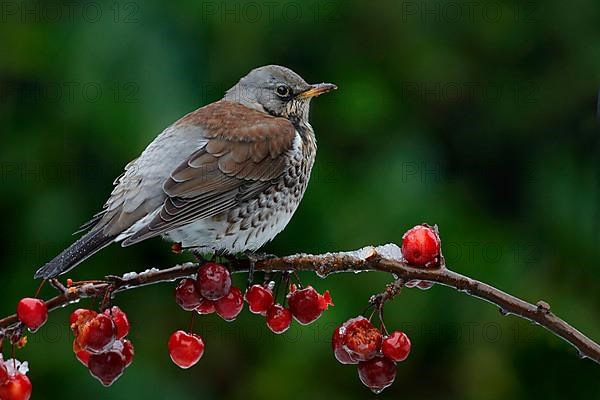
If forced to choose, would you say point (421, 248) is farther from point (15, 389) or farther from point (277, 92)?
point (277, 92)

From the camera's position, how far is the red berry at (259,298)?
1.42m

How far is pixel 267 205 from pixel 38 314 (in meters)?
0.67

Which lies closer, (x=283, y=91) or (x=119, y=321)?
(x=119, y=321)

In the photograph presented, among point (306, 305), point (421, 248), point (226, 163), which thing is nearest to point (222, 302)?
point (306, 305)

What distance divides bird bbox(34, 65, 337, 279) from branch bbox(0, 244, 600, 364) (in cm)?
27

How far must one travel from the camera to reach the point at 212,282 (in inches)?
54.1

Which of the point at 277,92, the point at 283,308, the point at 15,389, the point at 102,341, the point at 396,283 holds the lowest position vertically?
the point at 15,389

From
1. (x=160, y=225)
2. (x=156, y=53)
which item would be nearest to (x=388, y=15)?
(x=156, y=53)

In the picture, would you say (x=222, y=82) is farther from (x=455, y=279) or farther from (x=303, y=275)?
(x=455, y=279)

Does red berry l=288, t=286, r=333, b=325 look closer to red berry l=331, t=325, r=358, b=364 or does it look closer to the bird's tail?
red berry l=331, t=325, r=358, b=364

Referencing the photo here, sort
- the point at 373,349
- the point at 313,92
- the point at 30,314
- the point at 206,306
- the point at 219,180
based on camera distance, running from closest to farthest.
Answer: the point at 30,314
the point at 373,349
the point at 206,306
the point at 219,180
the point at 313,92

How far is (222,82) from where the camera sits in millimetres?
2598

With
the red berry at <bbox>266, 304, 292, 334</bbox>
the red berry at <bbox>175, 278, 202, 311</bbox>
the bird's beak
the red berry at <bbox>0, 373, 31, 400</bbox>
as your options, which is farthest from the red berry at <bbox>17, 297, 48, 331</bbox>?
the bird's beak

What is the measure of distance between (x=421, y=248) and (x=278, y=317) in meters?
0.28
